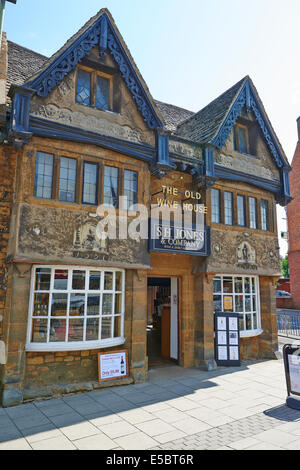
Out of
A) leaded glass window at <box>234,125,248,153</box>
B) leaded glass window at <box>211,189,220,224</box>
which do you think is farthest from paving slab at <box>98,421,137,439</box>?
leaded glass window at <box>234,125,248,153</box>

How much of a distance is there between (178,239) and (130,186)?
226cm

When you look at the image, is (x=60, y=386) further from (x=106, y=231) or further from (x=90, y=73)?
(x=90, y=73)

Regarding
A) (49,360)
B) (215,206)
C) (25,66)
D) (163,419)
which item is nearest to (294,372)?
(163,419)

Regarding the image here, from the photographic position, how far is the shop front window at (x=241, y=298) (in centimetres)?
1191

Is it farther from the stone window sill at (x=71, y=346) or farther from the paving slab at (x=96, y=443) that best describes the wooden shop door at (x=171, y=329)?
the paving slab at (x=96, y=443)

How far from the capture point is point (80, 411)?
6965mm

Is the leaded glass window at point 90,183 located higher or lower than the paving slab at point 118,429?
higher

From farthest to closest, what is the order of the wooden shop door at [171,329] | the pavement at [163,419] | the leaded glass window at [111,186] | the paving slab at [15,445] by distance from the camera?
the wooden shop door at [171,329], the leaded glass window at [111,186], the pavement at [163,419], the paving slab at [15,445]

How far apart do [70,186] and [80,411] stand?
5.58 metres

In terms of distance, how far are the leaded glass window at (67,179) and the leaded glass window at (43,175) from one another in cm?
30

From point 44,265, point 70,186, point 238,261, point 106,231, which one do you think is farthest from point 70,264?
point 238,261

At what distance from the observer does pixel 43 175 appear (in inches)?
338

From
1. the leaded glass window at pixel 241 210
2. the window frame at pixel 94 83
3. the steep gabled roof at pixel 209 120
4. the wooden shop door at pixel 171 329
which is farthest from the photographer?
the leaded glass window at pixel 241 210

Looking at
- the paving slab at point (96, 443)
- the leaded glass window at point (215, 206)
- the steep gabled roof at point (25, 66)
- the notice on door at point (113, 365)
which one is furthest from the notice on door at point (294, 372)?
the steep gabled roof at point (25, 66)
